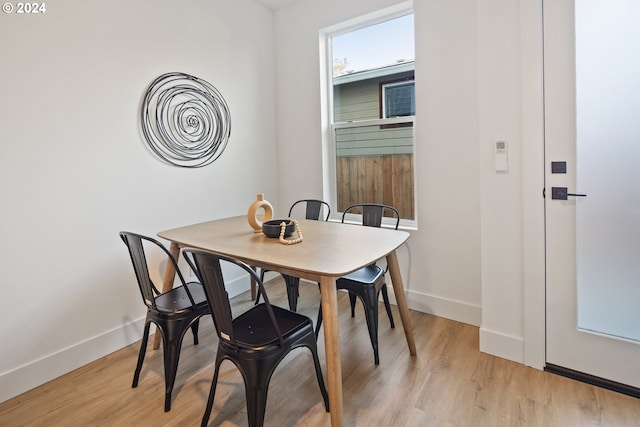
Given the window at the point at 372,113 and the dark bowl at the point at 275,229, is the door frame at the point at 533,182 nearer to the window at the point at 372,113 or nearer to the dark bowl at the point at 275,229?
the window at the point at 372,113

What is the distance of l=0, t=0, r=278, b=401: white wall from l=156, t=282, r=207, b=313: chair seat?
2.03ft

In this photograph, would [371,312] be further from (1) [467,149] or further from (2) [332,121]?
(2) [332,121]

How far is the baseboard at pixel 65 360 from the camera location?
195cm

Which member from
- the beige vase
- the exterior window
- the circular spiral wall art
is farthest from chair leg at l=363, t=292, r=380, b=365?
the circular spiral wall art

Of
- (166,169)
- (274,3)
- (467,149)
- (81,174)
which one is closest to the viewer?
(81,174)

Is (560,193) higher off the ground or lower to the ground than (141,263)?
higher

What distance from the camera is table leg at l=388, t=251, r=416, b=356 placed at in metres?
2.08

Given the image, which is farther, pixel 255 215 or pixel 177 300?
pixel 255 215

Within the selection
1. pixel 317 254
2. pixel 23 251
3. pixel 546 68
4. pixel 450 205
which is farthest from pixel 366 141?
pixel 23 251

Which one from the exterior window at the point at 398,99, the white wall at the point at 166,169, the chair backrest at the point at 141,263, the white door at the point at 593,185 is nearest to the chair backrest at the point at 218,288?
the chair backrest at the point at 141,263

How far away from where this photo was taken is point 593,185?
6.07ft

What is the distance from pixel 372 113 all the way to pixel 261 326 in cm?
225

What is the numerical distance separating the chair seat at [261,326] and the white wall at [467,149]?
1.30 meters

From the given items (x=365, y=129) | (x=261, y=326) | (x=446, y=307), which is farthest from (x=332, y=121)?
(x=261, y=326)
